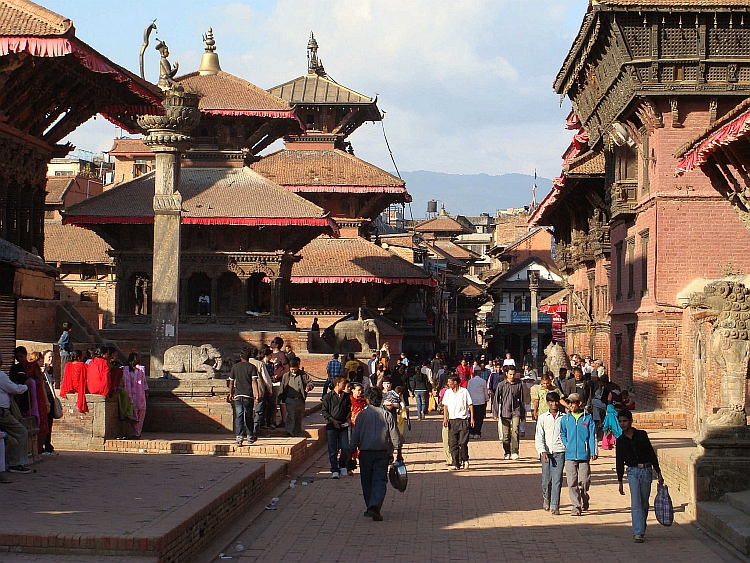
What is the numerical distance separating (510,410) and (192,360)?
19.8ft

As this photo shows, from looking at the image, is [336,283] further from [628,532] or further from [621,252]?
[628,532]

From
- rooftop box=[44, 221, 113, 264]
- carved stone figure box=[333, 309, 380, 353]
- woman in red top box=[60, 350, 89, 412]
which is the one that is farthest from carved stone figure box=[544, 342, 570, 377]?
rooftop box=[44, 221, 113, 264]

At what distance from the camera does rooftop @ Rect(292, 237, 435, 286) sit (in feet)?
180

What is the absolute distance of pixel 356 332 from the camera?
48.8 metres

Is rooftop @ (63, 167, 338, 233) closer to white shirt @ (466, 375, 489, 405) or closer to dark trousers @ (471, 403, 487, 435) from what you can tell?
dark trousers @ (471, 403, 487, 435)

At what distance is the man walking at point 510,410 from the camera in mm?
22825

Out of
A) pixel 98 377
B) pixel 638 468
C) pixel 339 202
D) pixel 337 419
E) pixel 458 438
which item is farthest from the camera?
pixel 339 202

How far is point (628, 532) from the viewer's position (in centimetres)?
1461

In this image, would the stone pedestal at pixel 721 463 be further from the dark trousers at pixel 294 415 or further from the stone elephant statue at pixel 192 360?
the stone elephant statue at pixel 192 360

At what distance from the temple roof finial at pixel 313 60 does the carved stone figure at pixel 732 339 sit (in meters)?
54.7

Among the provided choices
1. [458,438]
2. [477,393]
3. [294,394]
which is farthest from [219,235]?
[458,438]

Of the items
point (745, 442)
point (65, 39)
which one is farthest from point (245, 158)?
point (745, 442)

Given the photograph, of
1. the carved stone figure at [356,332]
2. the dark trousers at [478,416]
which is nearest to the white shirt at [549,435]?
the dark trousers at [478,416]

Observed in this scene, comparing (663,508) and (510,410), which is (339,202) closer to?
(510,410)
